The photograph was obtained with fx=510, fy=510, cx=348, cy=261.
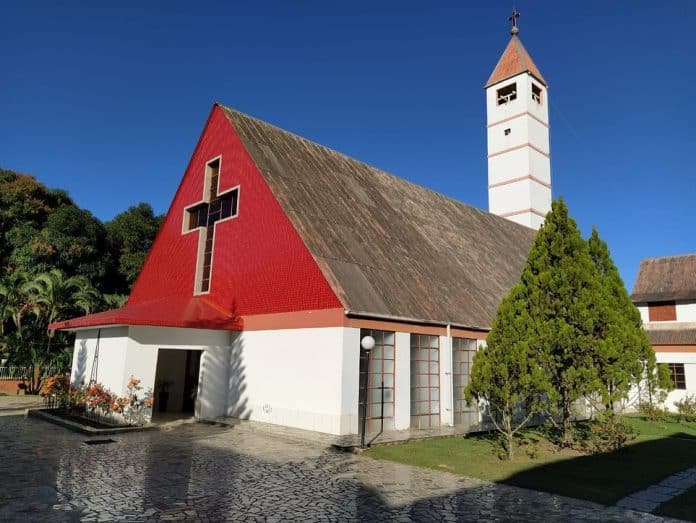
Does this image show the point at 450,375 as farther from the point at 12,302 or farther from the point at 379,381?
the point at 12,302

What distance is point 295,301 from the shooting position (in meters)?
15.0

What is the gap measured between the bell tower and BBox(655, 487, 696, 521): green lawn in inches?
1099

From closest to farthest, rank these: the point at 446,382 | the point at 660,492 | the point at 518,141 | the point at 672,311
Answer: the point at 660,492
the point at 446,382
the point at 672,311
the point at 518,141

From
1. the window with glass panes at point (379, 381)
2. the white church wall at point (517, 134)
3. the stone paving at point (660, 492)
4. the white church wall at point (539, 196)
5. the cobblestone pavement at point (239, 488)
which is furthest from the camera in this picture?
the white church wall at point (517, 134)

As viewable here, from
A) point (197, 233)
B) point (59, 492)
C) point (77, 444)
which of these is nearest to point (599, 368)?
point (59, 492)

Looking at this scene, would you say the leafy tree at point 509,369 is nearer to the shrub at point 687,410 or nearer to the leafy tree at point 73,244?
the shrub at point 687,410

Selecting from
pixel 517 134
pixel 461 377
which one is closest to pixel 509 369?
pixel 461 377

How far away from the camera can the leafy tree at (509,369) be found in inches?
430

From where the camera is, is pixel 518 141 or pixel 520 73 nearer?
pixel 518 141

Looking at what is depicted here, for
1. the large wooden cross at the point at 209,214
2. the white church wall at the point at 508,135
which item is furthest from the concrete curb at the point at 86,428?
the white church wall at the point at 508,135

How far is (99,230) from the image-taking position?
1455 inches

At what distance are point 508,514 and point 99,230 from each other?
3655cm

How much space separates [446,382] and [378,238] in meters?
5.42

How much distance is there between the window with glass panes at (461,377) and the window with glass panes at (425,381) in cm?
90
